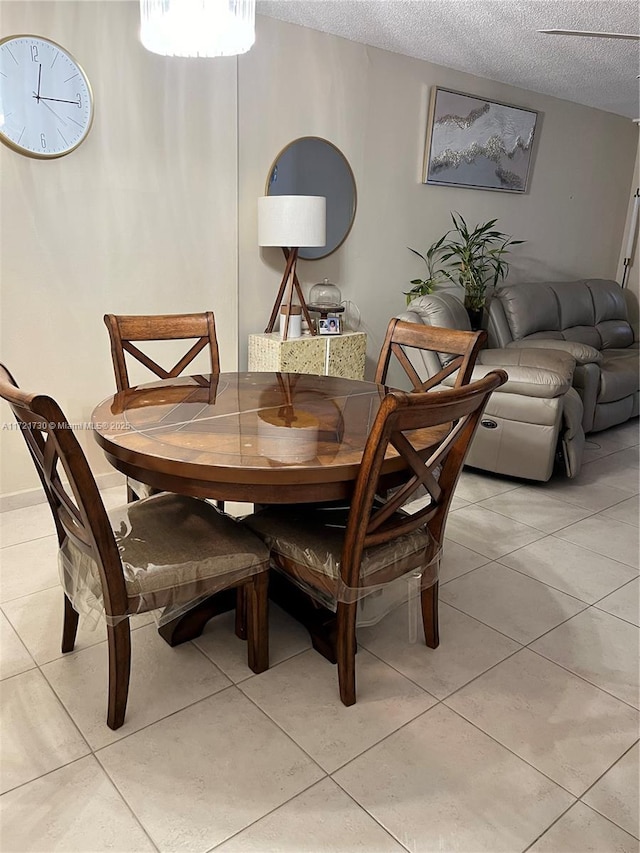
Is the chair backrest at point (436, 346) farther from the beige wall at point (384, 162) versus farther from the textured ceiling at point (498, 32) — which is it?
the textured ceiling at point (498, 32)

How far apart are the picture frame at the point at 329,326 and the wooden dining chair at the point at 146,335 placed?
103cm

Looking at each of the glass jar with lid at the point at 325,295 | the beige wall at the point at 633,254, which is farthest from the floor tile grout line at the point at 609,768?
the beige wall at the point at 633,254

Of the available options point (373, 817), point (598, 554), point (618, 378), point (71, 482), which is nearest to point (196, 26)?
point (71, 482)

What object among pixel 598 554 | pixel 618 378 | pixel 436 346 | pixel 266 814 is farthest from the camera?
pixel 618 378

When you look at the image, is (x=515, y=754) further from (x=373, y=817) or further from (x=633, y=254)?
(x=633, y=254)

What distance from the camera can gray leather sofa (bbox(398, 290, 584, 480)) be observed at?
3.34 meters

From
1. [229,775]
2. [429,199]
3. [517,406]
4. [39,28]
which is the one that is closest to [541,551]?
[517,406]

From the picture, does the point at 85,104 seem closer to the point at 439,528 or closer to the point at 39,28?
the point at 39,28

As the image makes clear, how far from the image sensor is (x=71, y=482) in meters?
1.49

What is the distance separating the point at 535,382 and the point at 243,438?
206 centimetres

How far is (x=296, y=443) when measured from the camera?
1765mm

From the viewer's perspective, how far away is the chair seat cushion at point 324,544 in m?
1.76

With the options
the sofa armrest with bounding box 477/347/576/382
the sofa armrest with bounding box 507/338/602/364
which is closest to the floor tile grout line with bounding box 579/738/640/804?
the sofa armrest with bounding box 477/347/576/382

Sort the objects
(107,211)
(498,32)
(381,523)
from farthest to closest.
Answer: (498,32) < (107,211) < (381,523)
